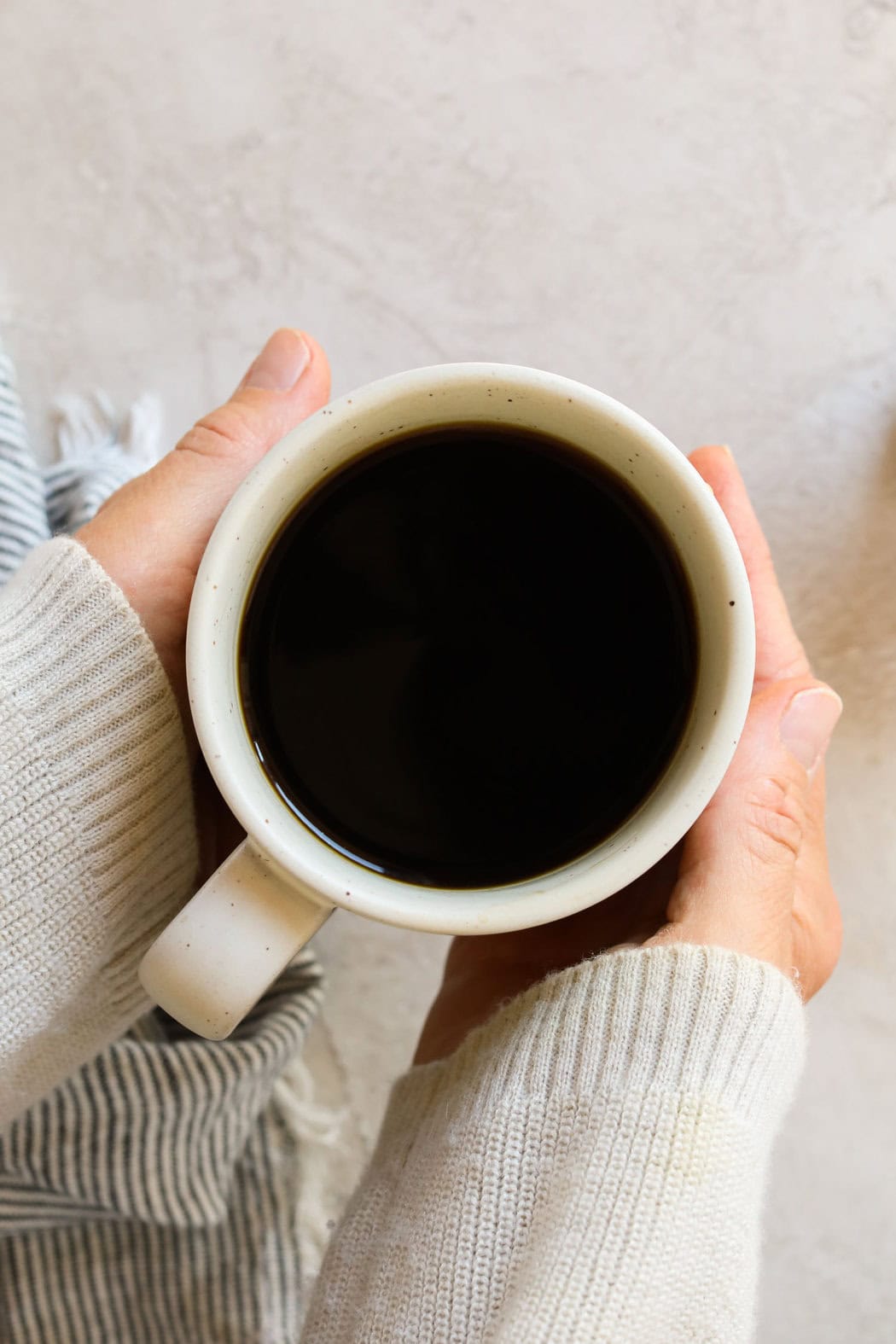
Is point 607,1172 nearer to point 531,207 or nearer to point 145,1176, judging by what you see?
point 145,1176

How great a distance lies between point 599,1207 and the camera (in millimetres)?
466

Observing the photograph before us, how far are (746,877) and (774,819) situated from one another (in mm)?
40

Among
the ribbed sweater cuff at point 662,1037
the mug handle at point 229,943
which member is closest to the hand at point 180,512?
the mug handle at point 229,943

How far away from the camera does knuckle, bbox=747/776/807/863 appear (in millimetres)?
538

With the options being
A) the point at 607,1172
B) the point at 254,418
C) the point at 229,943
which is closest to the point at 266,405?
the point at 254,418

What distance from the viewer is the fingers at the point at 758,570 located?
600mm

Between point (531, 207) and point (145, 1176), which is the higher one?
point (531, 207)

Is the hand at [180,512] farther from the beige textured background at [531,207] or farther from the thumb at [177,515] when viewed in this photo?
the beige textured background at [531,207]

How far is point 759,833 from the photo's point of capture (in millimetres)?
539

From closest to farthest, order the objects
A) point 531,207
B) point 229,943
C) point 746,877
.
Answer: point 229,943 < point 746,877 < point 531,207

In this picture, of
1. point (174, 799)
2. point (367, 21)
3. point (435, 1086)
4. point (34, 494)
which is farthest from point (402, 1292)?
point (367, 21)

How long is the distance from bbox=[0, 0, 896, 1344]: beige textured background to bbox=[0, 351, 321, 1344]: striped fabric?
0.17m

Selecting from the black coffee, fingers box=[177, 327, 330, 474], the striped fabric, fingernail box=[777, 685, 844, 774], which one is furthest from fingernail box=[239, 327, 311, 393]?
fingernail box=[777, 685, 844, 774]

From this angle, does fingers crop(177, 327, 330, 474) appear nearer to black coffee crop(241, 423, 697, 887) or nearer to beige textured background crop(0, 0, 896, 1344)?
black coffee crop(241, 423, 697, 887)
